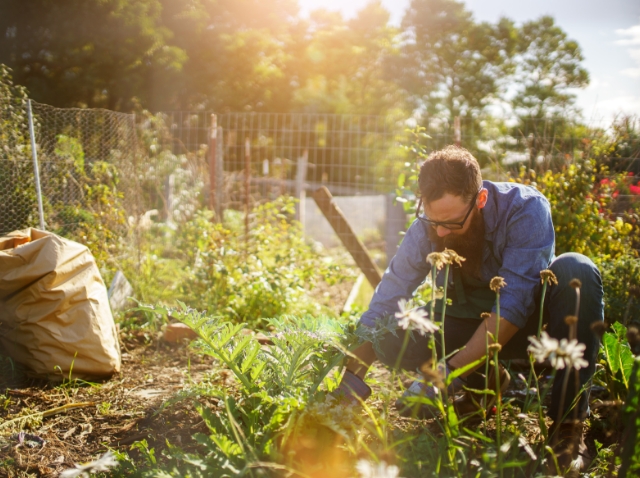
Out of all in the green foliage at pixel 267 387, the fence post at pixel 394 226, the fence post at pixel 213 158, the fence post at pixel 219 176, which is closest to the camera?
the green foliage at pixel 267 387

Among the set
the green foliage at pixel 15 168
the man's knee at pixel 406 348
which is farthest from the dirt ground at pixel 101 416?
the green foliage at pixel 15 168

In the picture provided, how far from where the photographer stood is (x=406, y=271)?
Answer: 2.31 m

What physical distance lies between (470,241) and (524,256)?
27 cm

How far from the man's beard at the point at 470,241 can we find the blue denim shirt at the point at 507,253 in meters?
0.03

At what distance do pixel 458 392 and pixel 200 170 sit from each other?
6.69m

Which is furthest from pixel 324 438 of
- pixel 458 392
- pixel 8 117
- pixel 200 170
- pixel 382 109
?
pixel 382 109

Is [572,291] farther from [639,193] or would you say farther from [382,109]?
[382,109]

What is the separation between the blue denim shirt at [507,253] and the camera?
1.98 metres

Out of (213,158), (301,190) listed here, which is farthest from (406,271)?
(301,190)

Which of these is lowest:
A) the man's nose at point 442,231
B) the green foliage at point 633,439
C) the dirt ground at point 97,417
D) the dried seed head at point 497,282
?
the dirt ground at point 97,417

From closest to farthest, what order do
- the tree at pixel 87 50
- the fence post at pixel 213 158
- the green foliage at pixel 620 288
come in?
the green foliage at pixel 620 288 → the fence post at pixel 213 158 → the tree at pixel 87 50

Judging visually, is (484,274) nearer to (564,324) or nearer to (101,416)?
(564,324)

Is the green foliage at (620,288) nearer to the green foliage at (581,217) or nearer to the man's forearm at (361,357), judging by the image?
the green foliage at (581,217)

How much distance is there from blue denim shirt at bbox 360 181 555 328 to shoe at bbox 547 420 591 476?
41cm
